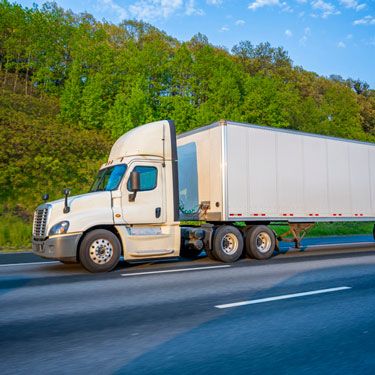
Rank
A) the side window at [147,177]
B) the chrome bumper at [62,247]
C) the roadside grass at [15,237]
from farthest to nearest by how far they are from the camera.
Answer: the roadside grass at [15,237]
the side window at [147,177]
the chrome bumper at [62,247]

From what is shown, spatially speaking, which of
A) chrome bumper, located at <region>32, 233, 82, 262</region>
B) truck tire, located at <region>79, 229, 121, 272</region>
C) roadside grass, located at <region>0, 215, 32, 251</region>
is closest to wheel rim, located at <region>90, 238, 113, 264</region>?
truck tire, located at <region>79, 229, 121, 272</region>

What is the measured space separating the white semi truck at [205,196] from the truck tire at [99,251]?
2cm

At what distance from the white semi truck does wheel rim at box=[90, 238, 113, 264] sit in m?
0.02

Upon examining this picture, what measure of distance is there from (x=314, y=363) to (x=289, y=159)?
31.1 feet

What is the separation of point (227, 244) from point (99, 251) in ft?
12.1

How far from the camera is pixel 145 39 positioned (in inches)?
→ 2549

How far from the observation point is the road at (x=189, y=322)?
387 centimetres

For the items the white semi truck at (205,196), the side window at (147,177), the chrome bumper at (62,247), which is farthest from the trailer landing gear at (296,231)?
the chrome bumper at (62,247)

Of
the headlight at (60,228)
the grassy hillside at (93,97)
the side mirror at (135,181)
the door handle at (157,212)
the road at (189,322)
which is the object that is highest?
the grassy hillside at (93,97)

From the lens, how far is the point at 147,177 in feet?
34.2

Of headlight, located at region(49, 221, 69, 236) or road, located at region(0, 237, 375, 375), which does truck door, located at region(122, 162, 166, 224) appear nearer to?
headlight, located at region(49, 221, 69, 236)

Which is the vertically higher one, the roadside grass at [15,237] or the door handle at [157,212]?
the door handle at [157,212]

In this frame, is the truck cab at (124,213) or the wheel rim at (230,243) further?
the wheel rim at (230,243)

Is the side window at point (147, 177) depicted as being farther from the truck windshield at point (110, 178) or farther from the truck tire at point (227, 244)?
the truck tire at point (227, 244)
